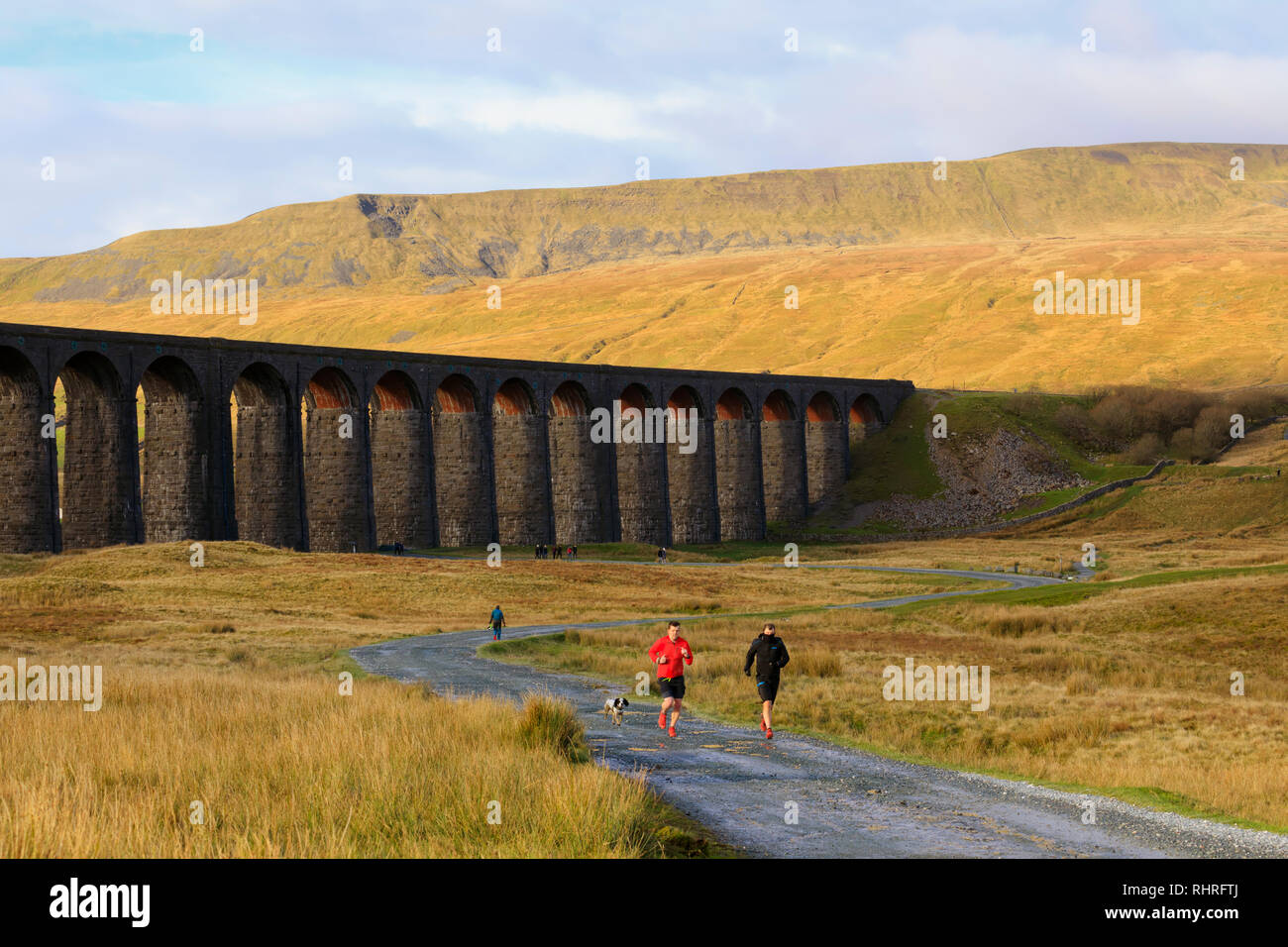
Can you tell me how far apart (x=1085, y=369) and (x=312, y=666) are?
150485 millimetres

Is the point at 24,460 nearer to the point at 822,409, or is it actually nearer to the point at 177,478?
the point at 177,478

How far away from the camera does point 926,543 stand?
320 ft

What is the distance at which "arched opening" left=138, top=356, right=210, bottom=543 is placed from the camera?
226 ft

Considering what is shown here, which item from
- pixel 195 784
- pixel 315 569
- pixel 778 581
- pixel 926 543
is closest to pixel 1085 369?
pixel 926 543

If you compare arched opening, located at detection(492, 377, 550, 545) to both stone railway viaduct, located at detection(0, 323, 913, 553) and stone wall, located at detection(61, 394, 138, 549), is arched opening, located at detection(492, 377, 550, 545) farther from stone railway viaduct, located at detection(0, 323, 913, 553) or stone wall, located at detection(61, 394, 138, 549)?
stone wall, located at detection(61, 394, 138, 549)

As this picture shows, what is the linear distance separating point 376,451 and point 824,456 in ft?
153

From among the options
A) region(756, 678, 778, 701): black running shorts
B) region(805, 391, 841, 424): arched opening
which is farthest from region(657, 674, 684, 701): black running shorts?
region(805, 391, 841, 424): arched opening

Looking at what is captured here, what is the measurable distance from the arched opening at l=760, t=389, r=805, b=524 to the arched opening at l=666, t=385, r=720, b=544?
428 inches

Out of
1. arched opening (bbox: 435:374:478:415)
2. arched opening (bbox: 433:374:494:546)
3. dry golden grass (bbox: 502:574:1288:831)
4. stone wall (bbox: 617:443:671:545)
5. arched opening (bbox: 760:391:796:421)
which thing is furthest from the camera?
arched opening (bbox: 760:391:796:421)

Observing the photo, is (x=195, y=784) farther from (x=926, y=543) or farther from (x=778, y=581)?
(x=926, y=543)

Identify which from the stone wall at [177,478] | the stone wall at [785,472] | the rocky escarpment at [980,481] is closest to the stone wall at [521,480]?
the stone wall at [177,478]

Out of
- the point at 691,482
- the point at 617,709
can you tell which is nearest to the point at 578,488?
the point at 691,482

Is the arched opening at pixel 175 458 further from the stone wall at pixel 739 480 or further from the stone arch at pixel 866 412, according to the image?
the stone arch at pixel 866 412
